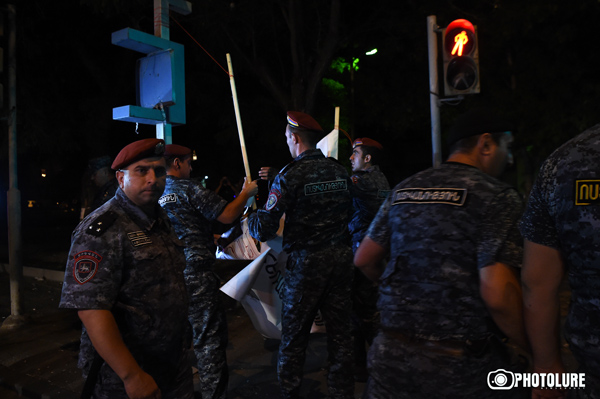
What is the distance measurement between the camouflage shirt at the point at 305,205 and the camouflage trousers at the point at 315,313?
0.13 m

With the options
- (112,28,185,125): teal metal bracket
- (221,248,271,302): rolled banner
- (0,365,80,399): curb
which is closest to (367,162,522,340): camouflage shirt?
(221,248,271,302): rolled banner

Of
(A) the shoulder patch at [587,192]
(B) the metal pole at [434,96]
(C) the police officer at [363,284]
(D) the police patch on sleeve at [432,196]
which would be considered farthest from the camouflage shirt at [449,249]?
(B) the metal pole at [434,96]

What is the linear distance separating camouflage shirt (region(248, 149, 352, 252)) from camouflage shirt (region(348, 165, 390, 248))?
51cm

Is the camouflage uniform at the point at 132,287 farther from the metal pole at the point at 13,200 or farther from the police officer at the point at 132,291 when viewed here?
the metal pole at the point at 13,200

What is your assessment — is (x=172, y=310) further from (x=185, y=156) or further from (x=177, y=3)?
(x=177, y=3)

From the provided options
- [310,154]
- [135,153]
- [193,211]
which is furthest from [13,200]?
[135,153]

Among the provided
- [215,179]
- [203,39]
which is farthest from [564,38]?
[215,179]

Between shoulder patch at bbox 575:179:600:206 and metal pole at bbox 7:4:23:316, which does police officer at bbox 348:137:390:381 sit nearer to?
shoulder patch at bbox 575:179:600:206

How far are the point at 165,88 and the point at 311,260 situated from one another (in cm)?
258

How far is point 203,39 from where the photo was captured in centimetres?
1430

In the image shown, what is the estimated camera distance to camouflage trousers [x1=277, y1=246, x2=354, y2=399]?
3688 millimetres

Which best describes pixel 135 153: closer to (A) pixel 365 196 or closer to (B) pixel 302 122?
(B) pixel 302 122

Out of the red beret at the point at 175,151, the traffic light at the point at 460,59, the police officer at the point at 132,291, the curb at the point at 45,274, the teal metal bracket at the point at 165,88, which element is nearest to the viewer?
the police officer at the point at 132,291

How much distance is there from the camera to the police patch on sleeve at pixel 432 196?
2093 millimetres
